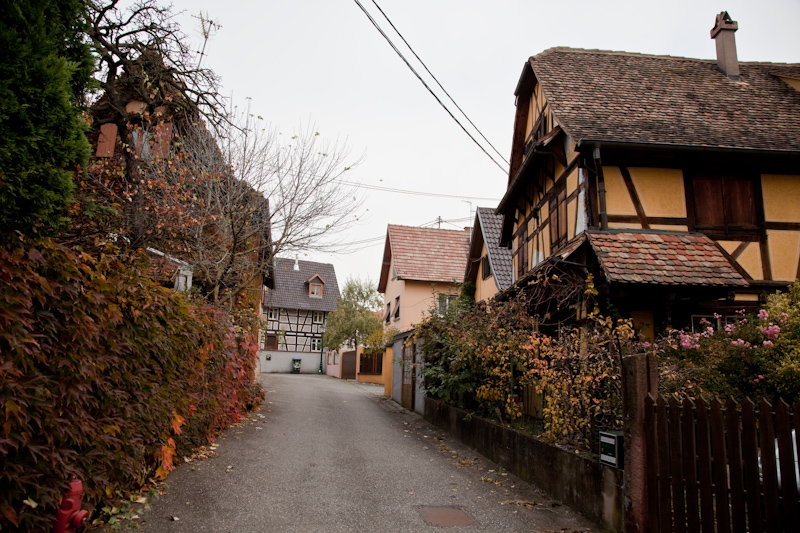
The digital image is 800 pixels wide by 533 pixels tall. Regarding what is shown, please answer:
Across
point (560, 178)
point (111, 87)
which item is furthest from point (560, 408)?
point (111, 87)

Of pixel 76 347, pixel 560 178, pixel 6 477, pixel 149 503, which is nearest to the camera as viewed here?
pixel 6 477

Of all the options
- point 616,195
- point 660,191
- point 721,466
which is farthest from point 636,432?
point 660,191

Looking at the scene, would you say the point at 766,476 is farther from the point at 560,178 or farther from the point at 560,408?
the point at 560,178

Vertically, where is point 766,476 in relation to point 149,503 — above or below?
above

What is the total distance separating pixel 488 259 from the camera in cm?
1852

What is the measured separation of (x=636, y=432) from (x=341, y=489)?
11.0 ft

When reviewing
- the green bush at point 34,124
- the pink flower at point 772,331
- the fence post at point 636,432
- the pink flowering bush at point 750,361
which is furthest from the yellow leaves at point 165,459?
the pink flower at point 772,331

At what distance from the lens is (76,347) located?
3924mm

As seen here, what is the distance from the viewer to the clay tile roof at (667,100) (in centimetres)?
1060

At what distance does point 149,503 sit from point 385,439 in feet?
17.8

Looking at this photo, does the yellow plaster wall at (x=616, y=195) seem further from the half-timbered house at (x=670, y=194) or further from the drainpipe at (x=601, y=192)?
the drainpipe at (x=601, y=192)

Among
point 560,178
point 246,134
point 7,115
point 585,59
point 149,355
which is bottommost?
point 149,355

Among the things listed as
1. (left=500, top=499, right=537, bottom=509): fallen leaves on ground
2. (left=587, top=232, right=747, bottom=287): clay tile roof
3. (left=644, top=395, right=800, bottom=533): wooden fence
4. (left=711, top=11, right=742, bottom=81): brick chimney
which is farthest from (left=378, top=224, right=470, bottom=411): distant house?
(left=644, top=395, right=800, bottom=533): wooden fence

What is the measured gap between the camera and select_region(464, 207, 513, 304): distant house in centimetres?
1795
